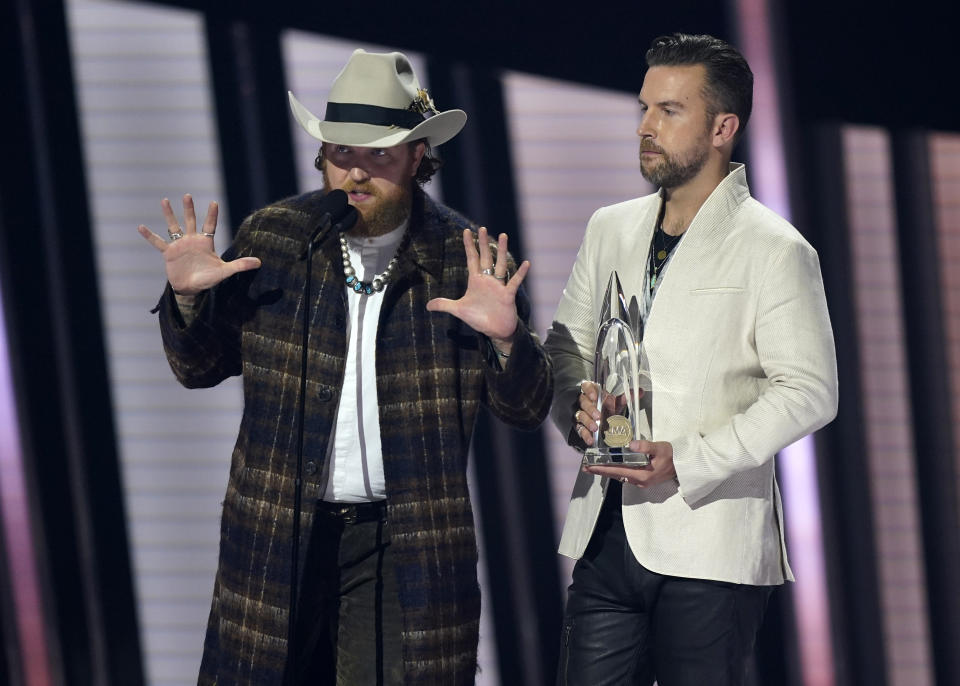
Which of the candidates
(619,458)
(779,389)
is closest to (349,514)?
(619,458)

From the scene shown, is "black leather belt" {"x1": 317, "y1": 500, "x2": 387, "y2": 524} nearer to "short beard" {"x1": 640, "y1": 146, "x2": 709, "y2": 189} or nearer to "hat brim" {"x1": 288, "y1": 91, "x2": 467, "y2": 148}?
"hat brim" {"x1": 288, "y1": 91, "x2": 467, "y2": 148}

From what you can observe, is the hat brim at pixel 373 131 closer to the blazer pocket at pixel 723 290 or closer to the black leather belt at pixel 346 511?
the blazer pocket at pixel 723 290

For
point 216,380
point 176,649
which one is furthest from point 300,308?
point 176,649

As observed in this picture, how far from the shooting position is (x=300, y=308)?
234 centimetres

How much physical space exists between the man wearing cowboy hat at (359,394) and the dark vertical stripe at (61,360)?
204 centimetres

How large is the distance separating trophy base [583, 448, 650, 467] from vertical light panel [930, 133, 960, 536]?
2226 millimetres

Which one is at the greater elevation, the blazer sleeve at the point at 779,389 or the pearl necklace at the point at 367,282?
the pearl necklace at the point at 367,282

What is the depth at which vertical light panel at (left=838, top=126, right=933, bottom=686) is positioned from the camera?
3984 millimetres

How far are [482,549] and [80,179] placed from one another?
6.59 ft

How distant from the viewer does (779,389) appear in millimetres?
2195

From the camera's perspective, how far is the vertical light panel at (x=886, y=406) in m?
3.98

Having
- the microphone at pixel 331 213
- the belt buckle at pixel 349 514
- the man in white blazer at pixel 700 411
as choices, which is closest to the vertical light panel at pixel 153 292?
the belt buckle at pixel 349 514

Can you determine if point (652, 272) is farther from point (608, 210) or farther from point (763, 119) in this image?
point (763, 119)

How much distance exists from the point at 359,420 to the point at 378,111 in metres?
0.65
